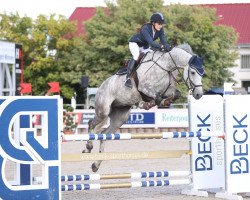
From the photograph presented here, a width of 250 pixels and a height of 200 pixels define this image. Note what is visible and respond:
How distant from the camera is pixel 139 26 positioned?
154 ft

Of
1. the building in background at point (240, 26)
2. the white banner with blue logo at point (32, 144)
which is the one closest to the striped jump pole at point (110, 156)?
the white banner with blue logo at point (32, 144)

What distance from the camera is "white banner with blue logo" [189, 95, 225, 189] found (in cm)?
993

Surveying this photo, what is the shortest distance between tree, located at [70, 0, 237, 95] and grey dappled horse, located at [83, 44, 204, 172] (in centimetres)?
→ 3399

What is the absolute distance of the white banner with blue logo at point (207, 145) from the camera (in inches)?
391

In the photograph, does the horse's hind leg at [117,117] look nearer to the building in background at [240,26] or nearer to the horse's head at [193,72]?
the horse's head at [193,72]

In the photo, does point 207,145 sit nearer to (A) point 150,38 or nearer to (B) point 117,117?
(A) point 150,38

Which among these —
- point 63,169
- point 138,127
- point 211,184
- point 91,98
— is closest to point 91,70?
point 91,98

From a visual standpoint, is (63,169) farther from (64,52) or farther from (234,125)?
(64,52)

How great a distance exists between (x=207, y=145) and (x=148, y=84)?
5.48 ft

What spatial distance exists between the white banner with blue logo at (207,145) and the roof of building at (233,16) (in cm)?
4597

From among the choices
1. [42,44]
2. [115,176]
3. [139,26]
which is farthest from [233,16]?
[115,176]

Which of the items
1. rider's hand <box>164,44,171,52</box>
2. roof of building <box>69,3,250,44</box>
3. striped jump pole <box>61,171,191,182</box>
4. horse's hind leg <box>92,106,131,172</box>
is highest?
roof of building <box>69,3,250,44</box>

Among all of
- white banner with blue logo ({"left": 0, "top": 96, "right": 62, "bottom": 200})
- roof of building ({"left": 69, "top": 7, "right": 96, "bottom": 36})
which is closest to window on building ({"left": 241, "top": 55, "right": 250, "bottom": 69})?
roof of building ({"left": 69, "top": 7, "right": 96, "bottom": 36})

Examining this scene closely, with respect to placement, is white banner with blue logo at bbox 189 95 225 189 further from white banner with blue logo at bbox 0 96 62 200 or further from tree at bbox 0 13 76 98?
tree at bbox 0 13 76 98
